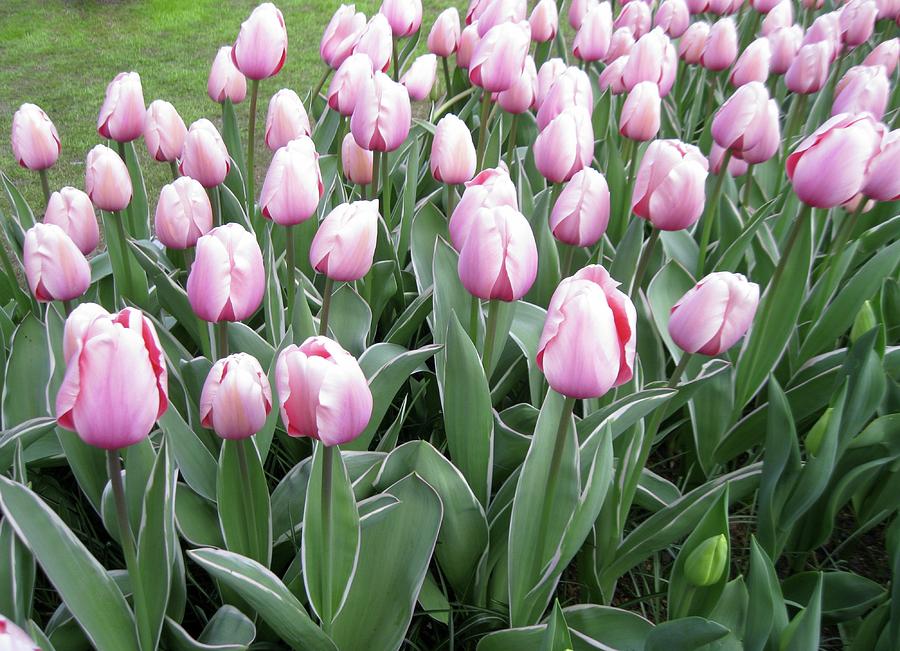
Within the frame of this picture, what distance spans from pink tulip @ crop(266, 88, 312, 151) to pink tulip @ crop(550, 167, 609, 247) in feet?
1.86

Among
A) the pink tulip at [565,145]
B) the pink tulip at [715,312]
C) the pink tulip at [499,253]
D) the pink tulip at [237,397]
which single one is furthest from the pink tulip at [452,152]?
the pink tulip at [237,397]

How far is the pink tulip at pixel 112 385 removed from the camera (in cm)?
73

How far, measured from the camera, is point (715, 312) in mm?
1022

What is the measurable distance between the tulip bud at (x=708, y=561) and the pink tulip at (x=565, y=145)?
2.22 feet

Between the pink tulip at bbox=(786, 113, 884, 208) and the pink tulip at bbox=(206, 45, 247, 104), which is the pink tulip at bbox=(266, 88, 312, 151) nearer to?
the pink tulip at bbox=(206, 45, 247, 104)

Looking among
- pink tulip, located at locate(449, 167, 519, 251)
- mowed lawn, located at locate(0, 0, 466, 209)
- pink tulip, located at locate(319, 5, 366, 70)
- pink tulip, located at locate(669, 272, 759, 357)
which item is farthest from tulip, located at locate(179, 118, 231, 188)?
mowed lawn, located at locate(0, 0, 466, 209)

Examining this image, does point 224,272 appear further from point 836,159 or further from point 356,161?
point 836,159

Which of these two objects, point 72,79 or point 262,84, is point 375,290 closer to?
point 262,84

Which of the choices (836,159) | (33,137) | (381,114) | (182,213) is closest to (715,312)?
(836,159)

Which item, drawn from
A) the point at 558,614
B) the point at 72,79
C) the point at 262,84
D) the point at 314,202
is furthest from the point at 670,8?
the point at 72,79

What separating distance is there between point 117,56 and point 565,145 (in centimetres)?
462

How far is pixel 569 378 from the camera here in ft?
2.85

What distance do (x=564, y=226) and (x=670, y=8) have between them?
142 cm

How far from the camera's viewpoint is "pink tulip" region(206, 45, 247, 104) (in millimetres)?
1730
